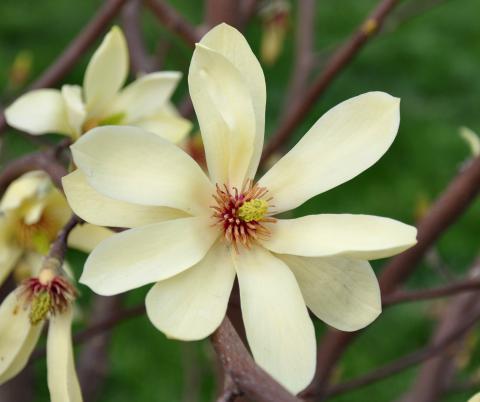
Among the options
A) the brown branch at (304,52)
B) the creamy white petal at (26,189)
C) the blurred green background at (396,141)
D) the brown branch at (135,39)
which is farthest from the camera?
the blurred green background at (396,141)

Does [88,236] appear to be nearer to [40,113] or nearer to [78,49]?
[40,113]

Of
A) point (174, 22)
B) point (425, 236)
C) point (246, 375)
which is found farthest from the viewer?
point (174, 22)

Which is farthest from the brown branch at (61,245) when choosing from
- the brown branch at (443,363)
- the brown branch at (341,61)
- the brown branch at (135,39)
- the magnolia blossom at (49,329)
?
the brown branch at (443,363)

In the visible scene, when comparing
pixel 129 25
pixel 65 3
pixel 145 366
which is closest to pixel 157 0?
pixel 129 25

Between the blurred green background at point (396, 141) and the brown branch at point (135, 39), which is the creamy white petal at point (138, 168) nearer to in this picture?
the brown branch at point (135, 39)

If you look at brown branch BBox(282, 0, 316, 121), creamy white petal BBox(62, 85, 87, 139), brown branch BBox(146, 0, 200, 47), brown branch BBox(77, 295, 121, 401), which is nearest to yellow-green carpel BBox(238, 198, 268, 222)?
creamy white petal BBox(62, 85, 87, 139)

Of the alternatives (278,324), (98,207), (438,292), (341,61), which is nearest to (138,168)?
(98,207)

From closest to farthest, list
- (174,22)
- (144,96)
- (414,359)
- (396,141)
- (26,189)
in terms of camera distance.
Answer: (26,189) → (144,96) → (414,359) → (174,22) → (396,141)
